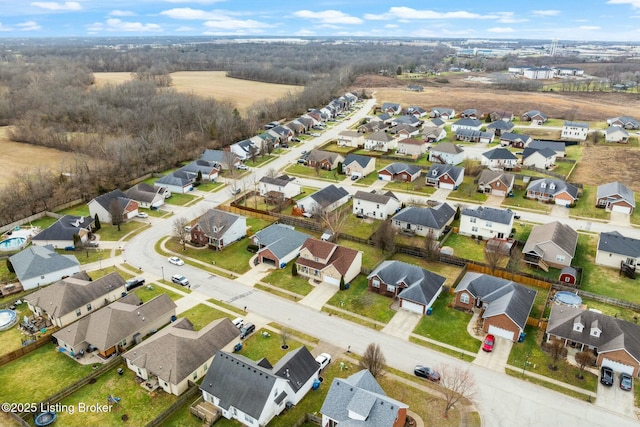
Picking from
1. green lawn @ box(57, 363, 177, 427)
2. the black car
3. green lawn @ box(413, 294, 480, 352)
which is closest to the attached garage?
green lawn @ box(413, 294, 480, 352)

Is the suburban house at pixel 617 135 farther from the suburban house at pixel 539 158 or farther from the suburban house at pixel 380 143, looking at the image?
the suburban house at pixel 380 143

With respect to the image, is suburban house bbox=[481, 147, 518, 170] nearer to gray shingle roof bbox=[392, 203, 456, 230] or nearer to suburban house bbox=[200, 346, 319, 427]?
gray shingle roof bbox=[392, 203, 456, 230]

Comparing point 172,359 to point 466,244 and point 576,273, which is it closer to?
point 466,244

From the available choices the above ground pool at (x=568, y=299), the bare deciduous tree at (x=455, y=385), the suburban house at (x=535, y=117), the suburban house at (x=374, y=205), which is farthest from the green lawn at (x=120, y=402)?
the suburban house at (x=535, y=117)

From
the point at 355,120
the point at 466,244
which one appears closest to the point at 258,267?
the point at 466,244

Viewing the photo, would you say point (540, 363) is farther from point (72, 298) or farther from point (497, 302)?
point (72, 298)

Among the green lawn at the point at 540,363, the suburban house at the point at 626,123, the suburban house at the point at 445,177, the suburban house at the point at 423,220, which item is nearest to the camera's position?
the green lawn at the point at 540,363
